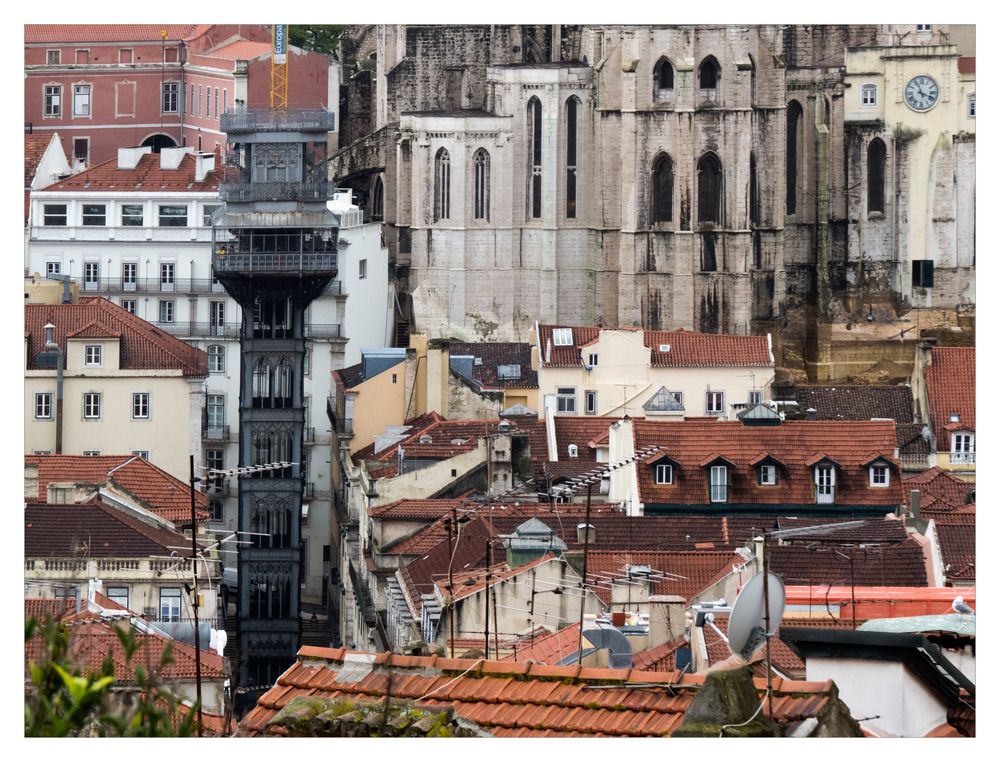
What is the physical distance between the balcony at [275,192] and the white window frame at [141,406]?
15.3ft

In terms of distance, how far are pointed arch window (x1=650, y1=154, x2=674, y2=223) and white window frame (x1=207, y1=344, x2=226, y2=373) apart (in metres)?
15.1

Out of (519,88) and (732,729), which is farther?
(519,88)

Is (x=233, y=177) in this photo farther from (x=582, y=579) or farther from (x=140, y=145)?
(x=582, y=579)

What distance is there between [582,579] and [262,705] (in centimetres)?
1324

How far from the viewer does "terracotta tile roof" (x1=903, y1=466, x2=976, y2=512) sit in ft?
153

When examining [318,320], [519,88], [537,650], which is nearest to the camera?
[537,650]

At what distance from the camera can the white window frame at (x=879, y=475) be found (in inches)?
1884

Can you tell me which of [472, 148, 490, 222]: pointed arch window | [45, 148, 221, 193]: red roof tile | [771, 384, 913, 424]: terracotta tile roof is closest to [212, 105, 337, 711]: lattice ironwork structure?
[45, 148, 221, 193]: red roof tile

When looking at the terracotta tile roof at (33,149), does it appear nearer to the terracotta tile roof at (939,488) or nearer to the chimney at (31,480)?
the chimney at (31,480)

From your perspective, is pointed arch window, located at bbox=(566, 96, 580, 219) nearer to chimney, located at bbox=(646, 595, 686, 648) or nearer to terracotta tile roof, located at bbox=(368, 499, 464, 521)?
terracotta tile roof, located at bbox=(368, 499, 464, 521)

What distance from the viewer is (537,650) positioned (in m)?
29.7

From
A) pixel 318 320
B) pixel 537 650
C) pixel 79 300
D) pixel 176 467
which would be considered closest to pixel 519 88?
pixel 318 320

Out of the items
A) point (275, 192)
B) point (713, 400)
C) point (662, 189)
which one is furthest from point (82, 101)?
point (713, 400)

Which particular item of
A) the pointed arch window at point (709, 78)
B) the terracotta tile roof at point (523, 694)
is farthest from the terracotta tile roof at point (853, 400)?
the terracotta tile roof at point (523, 694)
